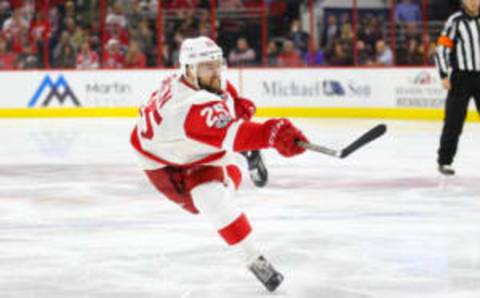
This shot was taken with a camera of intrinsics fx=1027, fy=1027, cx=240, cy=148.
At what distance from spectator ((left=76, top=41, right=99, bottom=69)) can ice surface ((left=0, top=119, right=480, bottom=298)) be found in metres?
4.14

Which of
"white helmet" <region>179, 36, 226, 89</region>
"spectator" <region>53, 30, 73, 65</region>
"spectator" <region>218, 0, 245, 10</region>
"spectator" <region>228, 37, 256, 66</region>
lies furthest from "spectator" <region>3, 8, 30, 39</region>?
"white helmet" <region>179, 36, 226, 89</region>

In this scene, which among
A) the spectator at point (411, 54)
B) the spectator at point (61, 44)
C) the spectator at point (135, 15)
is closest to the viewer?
the spectator at point (411, 54)

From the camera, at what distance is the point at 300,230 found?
5.17m

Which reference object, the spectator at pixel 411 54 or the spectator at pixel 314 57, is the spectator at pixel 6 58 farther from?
the spectator at pixel 411 54

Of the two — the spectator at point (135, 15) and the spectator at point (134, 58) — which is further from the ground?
the spectator at point (135, 15)

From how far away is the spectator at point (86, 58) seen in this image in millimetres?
12820

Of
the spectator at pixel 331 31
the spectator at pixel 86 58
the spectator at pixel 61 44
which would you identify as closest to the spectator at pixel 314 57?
the spectator at pixel 331 31

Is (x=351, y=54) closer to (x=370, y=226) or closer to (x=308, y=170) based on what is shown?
(x=308, y=170)

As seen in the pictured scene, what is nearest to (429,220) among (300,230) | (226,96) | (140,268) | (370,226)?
(370,226)

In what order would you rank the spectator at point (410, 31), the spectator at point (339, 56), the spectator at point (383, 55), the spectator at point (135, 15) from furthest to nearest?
1. the spectator at point (135, 15)
2. the spectator at point (410, 31)
3. the spectator at point (339, 56)
4. the spectator at point (383, 55)

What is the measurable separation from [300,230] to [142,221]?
0.91 m

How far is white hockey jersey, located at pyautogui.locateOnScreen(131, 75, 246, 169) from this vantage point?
339cm

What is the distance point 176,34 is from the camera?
1319 cm

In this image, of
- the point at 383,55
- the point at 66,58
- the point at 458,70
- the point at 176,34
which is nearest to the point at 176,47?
the point at 176,34
